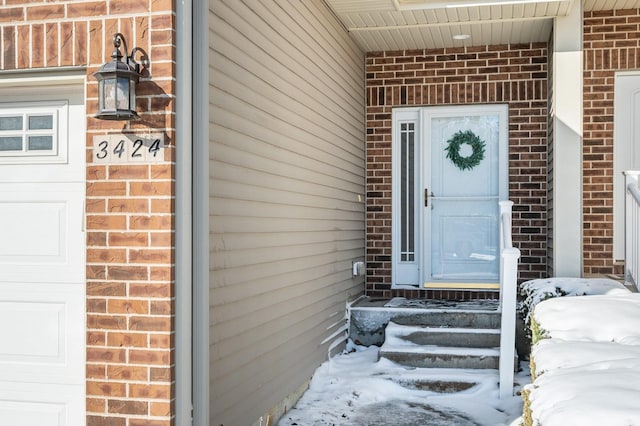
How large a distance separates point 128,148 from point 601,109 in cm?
491

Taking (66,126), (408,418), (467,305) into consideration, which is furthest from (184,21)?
(467,305)

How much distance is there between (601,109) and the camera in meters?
6.36

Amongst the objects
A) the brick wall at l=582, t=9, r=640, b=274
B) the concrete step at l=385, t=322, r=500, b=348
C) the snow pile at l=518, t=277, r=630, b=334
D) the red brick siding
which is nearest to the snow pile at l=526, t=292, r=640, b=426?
the snow pile at l=518, t=277, r=630, b=334

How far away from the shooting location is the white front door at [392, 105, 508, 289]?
23.0ft

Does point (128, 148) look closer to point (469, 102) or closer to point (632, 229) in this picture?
point (632, 229)

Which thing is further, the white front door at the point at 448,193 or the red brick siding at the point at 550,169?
the white front door at the point at 448,193

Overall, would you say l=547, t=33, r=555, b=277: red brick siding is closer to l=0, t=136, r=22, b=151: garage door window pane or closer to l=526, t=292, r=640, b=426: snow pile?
l=526, t=292, r=640, b=426: snow pile

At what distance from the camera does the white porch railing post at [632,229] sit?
15.9ft

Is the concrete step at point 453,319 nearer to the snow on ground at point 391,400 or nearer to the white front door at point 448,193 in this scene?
the snow on ground at point 391,400

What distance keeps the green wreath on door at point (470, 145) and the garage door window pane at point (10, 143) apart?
4.79 meters

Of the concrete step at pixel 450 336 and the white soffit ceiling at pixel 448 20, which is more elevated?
the white soffit ceiling at pixel 448 20

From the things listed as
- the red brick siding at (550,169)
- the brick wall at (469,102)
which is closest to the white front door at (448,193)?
the brick wall at (469,102)

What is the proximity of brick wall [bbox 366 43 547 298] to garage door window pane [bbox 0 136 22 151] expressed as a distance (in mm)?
4499

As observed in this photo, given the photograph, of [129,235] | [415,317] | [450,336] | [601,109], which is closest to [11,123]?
[129,235]
